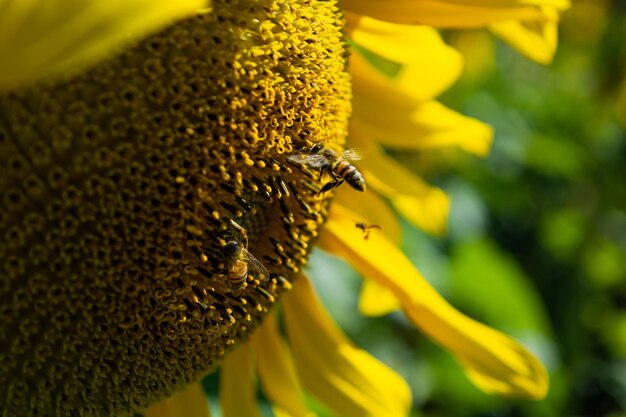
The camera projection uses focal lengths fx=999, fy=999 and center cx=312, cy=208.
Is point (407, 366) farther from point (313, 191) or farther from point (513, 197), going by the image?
point (313, 191)

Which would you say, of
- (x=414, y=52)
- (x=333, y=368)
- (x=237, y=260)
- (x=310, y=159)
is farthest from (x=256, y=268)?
(x=414, y=52)

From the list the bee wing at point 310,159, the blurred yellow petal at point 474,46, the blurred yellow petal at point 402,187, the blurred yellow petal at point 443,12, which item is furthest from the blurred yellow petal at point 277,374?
the blurred yellow petal at point 474,46

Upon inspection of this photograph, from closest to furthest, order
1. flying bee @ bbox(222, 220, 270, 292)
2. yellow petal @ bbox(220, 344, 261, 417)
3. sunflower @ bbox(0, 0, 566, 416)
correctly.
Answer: sunflower @ bbox(0, 0, 566, 416), flying bee @ bbox(222, 220, 270, 292), yellow petal @ bbox(220, 344, 261, 417)

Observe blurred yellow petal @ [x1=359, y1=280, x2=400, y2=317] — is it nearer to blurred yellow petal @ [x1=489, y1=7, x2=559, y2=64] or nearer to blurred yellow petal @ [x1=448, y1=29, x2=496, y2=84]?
blurred yellow petal @ [x1=489, y1=7, x2=559, y2=64]

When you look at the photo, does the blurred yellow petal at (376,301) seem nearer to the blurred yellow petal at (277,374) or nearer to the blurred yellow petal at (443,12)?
the blurred yellow petal at (277,374)

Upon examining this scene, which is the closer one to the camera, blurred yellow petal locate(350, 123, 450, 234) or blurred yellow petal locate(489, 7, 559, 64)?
blurred yellow petal locate(489, 7, 559, 64)

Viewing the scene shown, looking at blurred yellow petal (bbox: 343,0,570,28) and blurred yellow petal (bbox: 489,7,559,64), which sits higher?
blurred yellow petal (bbox: 343,0,570,28)

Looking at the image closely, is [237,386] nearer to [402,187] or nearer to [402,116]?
[402,187]

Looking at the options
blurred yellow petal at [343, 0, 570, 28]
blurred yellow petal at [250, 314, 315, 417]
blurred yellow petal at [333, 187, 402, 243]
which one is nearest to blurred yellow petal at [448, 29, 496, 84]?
blurred yellow petal at [333, 187, 402, 243]

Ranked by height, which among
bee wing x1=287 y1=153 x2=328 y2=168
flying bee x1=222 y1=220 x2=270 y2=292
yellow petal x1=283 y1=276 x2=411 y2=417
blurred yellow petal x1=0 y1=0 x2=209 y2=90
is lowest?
yellow petal x1=283 y1=276 x2=411 y2=417
